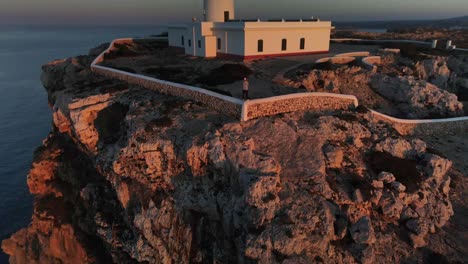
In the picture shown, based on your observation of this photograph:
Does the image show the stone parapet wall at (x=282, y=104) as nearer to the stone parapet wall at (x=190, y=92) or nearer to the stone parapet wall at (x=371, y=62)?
the stone parapet wall at (x=190, y=92)

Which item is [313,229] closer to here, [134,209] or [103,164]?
[134,209]

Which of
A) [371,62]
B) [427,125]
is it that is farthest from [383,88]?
[371,62]

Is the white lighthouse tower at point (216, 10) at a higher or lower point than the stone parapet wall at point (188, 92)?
higher

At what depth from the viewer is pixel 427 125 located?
2578 centimetres

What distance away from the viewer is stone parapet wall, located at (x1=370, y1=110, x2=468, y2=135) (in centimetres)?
2422

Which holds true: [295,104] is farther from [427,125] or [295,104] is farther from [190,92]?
[427,125]

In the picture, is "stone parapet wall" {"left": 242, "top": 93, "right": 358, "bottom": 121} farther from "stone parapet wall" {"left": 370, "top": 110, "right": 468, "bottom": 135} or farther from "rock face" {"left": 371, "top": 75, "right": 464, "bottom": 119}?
"rock face" {"left": 371, "top": 75, "right": 464, "bottom": 119}

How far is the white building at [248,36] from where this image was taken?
34062mm

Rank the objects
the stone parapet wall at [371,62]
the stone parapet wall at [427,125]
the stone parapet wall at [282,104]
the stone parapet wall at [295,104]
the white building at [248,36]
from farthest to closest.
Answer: the white building at [248,36]
the stone parapet wall at [371,62]
the stone parapet wall at [427,125]
the stone parapet wall at [282,104]
the stone parapet wall at [295,104]

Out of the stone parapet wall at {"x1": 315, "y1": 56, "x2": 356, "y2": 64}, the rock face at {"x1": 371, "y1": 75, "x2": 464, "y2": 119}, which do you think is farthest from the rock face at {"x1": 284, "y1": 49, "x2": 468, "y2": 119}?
the stone parapet wall at {"x1": 315, "y1": 56, "x2": 356, "y2": 64}


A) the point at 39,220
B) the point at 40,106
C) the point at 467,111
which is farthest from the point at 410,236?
the point at 40,106

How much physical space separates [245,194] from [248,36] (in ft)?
74.3

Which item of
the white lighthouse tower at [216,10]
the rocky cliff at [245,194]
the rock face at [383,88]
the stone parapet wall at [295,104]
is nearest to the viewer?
the rocky cliff at [245,194]

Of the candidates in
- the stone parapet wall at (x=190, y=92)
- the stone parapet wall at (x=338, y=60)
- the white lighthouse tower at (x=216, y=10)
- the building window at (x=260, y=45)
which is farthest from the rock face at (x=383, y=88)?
Result: the white lighthouse tower at (x=216, y=10)
